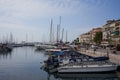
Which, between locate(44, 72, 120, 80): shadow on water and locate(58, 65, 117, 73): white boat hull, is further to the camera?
locate(58, 65, 117, 73): white boat hull

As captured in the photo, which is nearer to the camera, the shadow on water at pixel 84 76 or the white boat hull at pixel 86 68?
the shadow on water at pixel 84 76

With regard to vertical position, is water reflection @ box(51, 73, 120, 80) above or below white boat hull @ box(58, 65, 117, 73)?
below

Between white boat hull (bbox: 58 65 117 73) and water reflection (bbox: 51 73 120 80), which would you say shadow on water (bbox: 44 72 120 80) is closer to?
water reflection (bbox: 51 73 120 80)

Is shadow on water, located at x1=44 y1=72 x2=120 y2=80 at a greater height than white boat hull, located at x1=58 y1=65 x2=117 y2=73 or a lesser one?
lesser

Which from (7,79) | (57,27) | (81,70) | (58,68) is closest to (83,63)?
(81,70)

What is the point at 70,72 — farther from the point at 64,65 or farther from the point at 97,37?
the point at 97,37

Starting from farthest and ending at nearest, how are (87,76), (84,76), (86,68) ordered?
(86,68)
(84,76)
(87,76)

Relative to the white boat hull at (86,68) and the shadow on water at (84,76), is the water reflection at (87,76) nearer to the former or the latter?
the shadow on water at (84,76)

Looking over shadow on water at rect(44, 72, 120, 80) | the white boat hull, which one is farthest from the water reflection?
the white boat hull

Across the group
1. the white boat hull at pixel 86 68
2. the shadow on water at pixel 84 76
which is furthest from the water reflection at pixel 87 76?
the white boat hull at pixel 86 68

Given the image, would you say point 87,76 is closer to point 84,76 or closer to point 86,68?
point 84,76

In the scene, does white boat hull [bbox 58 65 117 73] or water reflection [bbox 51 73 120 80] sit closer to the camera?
water reflection [bbox 51 73 120 80]

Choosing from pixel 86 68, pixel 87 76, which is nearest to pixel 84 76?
pixel 87 76

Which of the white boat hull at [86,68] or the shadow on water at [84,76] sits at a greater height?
the white boat hull at [86,68]
